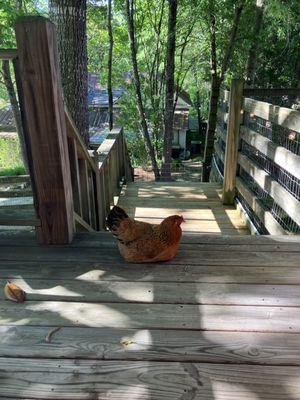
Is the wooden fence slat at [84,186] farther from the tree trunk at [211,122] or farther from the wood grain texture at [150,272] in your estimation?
the tree trunk at [211,122]

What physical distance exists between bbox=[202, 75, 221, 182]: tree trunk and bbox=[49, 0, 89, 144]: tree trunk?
482 cm

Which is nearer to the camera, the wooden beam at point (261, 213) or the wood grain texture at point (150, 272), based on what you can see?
the wood grain texture at point (150, 272)

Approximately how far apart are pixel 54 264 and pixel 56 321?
56cm

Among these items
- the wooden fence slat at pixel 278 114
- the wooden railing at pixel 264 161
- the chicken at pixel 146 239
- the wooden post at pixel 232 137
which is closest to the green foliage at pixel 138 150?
the wooden post at pixel 232 137

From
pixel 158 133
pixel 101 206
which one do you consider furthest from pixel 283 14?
pixel 158 133

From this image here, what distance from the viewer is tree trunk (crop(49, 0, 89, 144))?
3773 mm

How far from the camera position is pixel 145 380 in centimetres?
135

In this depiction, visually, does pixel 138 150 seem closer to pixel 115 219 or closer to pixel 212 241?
pixel 212 241

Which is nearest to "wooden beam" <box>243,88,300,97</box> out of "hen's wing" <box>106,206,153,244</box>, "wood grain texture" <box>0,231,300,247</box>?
"wood grain texture" <box>0,231,300,247</box>

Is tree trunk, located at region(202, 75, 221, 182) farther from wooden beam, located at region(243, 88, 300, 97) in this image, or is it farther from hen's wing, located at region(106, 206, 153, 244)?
hen's wing, located at region(106, 206, 153, 244)

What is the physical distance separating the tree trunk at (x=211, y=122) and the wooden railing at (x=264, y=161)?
403 centimetres

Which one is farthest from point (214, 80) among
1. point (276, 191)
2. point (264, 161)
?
point (276, 191)

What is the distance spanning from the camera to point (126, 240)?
222 centimetres

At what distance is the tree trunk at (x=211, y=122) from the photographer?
8.40 meters
